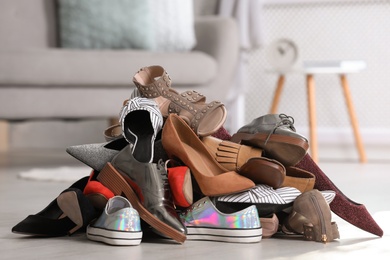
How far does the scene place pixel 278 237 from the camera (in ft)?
4.81

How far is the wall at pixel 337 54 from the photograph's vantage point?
488 cm

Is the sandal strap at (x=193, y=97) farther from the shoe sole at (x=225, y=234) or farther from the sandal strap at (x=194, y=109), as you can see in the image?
the shoe sole at (x=225, y=234)

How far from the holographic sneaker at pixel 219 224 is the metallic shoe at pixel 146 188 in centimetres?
5

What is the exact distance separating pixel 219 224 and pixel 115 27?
7.88 feet

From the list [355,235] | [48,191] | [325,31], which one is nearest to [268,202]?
[355,235]

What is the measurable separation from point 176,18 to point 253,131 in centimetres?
233

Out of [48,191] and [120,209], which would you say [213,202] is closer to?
[120,209]

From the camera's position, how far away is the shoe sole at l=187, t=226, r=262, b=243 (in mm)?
1370

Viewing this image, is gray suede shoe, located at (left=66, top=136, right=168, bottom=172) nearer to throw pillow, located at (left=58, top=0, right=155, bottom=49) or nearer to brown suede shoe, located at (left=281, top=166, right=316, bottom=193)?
brown suede shoe, located at (left=281, top=166, right=316, bottom=193)

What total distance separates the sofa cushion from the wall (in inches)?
59.5

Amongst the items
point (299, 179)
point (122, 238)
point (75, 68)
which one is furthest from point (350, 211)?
point (75, 68)

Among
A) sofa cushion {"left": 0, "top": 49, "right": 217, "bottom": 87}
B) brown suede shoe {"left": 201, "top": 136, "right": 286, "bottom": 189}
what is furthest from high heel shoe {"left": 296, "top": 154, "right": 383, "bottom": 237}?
sofa cushion {"left": 0, "top": 49, "right": 217, "bottom": 87}

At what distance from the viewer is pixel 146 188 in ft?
4.54

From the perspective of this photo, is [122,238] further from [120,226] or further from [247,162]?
[247,162]
